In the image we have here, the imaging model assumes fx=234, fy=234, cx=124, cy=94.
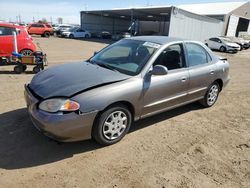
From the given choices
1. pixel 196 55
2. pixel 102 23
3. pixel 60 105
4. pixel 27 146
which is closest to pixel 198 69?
pixel 196 55

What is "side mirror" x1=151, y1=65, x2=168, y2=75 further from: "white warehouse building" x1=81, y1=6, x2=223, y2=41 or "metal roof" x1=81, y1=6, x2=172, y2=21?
"metal roof" x1=81, y1=6, x2=172, y2=21

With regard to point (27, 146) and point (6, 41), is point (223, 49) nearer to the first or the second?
point (6, 41)

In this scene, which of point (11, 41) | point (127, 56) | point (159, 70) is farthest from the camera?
point (11, 41)

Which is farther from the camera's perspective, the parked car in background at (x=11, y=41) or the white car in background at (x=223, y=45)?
the white car in background at (x=223, y=45)

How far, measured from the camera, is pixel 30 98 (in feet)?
11.1

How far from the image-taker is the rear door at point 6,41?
8.94 meters

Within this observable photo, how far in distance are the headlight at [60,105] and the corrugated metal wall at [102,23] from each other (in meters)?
39.4

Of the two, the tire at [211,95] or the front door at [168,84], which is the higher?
the front door at [168,84]

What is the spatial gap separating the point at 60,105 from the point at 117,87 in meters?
0.85

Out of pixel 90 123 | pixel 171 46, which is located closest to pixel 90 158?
pixel 90 123

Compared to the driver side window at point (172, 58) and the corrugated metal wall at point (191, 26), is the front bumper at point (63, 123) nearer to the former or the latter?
the driver side window at point (172, 58)

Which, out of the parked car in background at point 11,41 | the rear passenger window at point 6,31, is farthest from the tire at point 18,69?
the rear passenger window at point 6,31

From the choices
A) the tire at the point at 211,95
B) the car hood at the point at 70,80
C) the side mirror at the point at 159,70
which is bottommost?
the tire at the point at 211,95

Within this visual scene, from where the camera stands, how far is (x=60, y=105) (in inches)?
121
